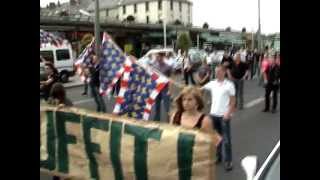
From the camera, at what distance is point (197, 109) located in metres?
5.59

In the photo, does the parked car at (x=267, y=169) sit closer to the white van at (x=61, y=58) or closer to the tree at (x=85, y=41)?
the white van at (x=61, y=58)

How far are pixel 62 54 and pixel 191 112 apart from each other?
977 inches

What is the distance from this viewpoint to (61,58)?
29.8 metres

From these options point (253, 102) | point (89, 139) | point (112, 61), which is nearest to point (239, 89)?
point (253, 102)

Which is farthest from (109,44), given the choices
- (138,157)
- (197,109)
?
(138,157)

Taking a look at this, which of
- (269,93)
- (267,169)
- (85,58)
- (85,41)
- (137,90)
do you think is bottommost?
(269,93)

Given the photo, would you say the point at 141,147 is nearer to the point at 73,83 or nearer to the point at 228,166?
the point at 228,166

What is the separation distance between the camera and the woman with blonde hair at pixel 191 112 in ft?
18.0

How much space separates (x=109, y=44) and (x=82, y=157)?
196 inches

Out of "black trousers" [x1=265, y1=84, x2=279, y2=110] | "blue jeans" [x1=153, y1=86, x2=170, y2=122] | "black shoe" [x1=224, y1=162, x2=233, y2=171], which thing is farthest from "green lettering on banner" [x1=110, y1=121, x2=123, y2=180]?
"black trousers" [x1=265, y1=84, x2=279, y2=110]

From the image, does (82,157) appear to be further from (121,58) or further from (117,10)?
(117,10)

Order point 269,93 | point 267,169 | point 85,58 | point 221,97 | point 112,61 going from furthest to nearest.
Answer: point 269,93 < point 85,58 < point 112,61 < point 221,97 < point 267,169

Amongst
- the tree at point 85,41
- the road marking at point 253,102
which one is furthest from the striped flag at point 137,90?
the tree at point 85,41
